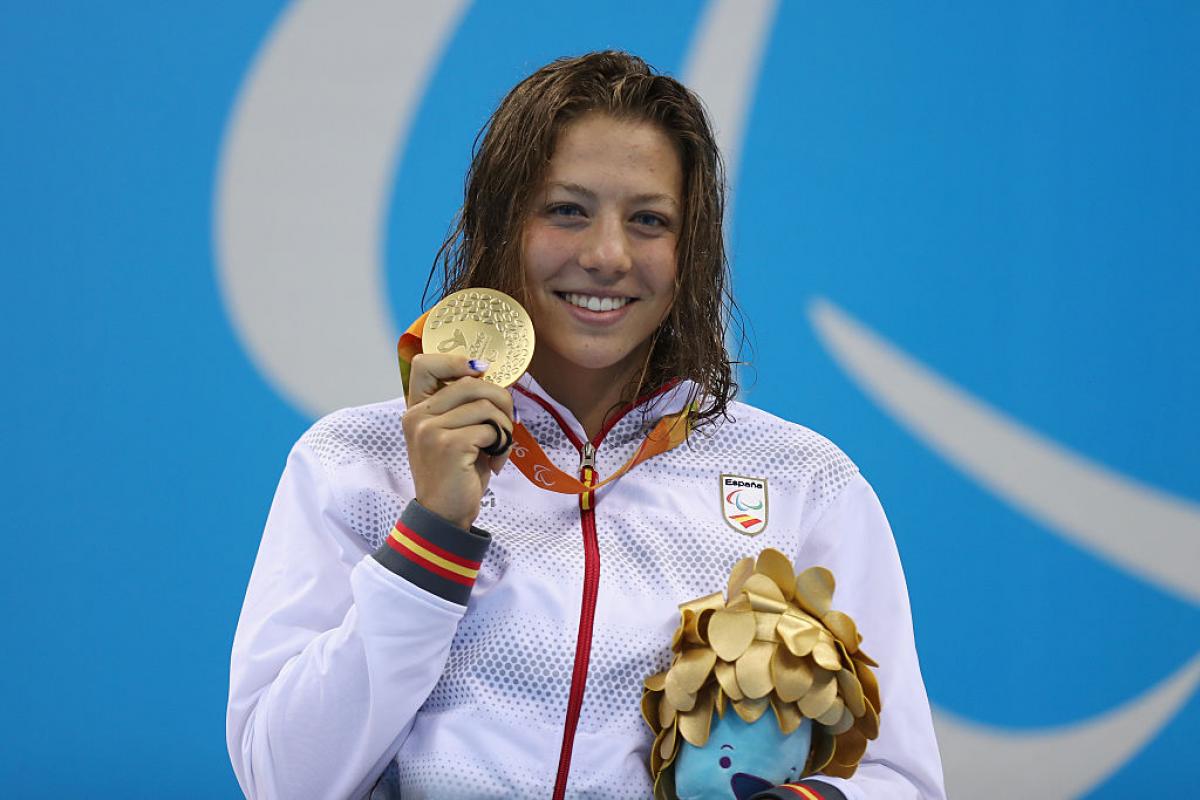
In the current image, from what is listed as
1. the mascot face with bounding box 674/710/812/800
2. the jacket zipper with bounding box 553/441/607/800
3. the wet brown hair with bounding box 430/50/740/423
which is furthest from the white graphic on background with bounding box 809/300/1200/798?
the mascot face with bounding box 674/710/812/800

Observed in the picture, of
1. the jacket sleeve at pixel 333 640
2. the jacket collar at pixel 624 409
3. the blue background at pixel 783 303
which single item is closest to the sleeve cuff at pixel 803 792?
the jacket sleeve at pixel 333 640

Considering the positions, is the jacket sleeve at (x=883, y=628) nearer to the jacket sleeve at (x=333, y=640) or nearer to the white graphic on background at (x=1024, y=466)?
the jacket sleeve at (x=333, y=640)

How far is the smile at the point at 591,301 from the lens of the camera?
5.02ft

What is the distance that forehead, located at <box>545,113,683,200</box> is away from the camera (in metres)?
1.52

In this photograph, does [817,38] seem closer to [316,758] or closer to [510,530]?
[510,530]

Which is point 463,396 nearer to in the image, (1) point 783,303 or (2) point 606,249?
(2) point 606,249

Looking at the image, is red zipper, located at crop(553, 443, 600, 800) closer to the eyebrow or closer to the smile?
the smile

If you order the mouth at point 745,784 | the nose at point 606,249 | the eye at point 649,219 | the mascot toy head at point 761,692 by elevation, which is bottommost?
the mouth at point 745,784

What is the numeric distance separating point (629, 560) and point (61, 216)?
146 centimetres

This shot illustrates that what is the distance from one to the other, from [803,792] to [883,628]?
27 cm

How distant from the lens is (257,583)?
144 cm

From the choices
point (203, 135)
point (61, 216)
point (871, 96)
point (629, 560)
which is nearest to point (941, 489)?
point (871, 96)

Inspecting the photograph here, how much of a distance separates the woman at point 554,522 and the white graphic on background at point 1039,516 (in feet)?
3.50

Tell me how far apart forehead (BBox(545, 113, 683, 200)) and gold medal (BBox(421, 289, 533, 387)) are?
0.60 ft
